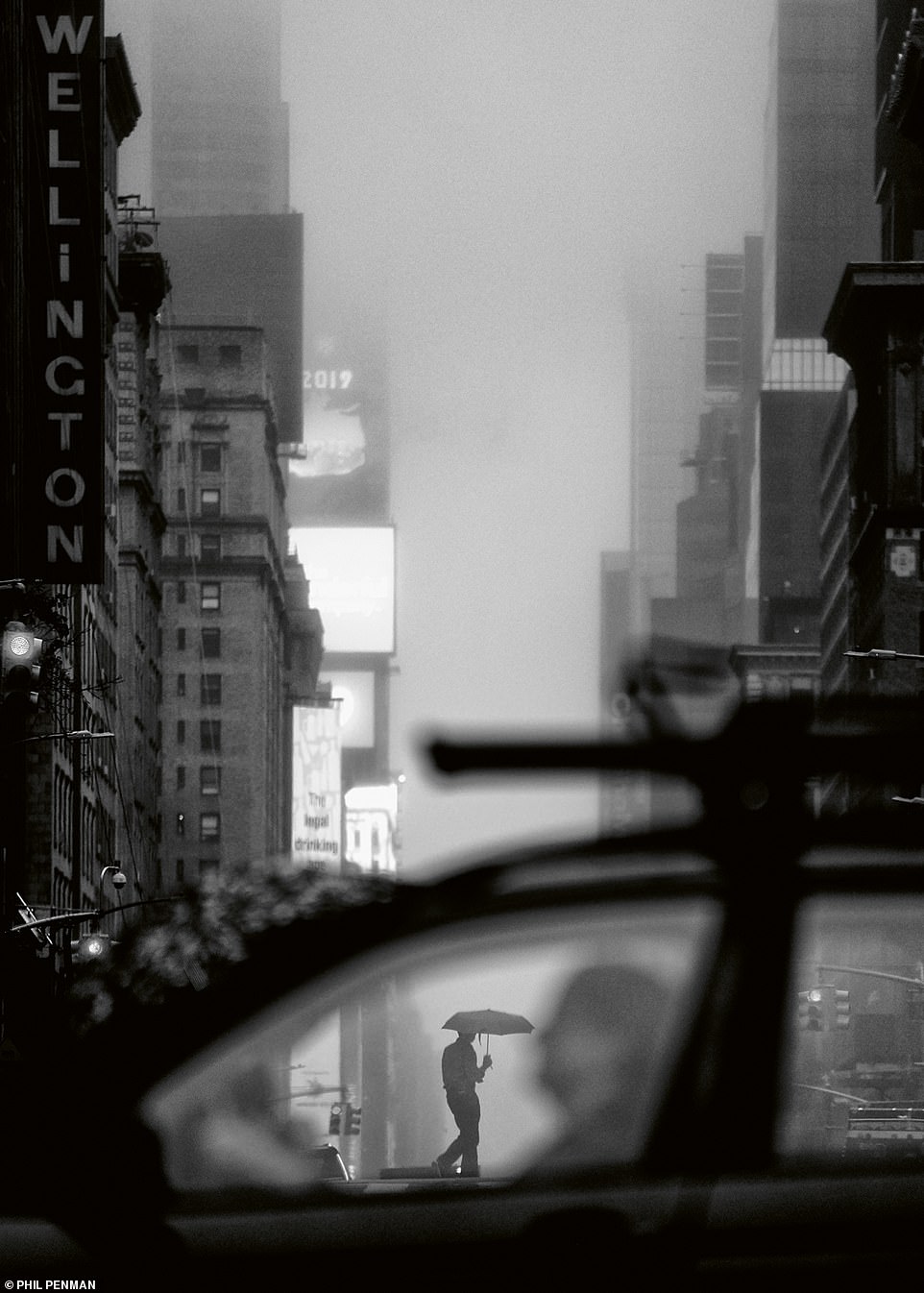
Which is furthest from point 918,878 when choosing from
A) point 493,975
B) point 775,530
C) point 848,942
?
point 775,530

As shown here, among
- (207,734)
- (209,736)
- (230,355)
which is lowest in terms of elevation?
(209,736)

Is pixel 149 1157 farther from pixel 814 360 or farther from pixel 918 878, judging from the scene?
pixel 814 360

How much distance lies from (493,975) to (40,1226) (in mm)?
713

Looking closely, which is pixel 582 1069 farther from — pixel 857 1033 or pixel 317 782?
pixel 317 782

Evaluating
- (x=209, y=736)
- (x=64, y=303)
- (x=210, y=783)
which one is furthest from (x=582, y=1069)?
(x=210, y=783)

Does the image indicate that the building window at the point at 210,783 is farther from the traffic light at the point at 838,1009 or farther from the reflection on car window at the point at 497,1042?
the traffic light at the point at 838,1009

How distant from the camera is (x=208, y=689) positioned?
5723 inches

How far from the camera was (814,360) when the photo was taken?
183875mm

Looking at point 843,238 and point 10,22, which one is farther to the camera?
point 843,238

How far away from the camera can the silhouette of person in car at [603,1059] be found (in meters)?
3.50

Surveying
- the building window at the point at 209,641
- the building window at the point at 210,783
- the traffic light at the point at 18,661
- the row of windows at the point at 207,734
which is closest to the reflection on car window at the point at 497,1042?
the traffic light at the point at 18,661

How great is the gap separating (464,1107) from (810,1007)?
0.52 metres

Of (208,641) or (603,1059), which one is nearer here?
(603,1059)

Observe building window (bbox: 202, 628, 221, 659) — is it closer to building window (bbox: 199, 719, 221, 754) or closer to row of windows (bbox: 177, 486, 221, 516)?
building window (bbox: 199, 719, 221, 754)
